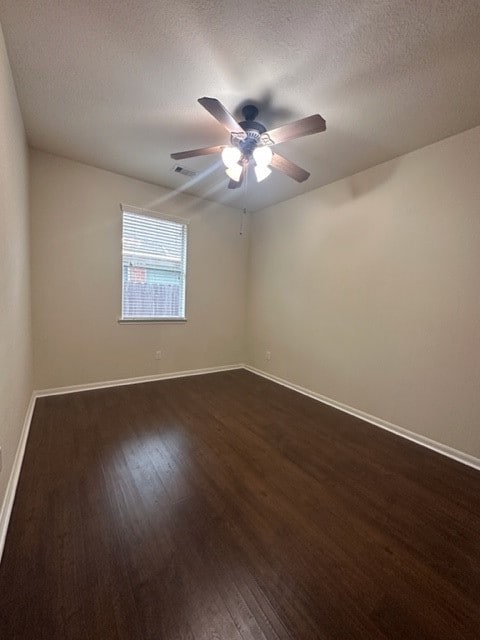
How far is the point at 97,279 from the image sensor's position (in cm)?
344

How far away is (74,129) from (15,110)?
1.81 ft

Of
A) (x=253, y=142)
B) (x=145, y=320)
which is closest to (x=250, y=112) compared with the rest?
(x=253, y=142)

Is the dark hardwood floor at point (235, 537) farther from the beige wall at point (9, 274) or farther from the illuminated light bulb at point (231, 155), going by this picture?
the illuminated light bulb at point (231, 155)

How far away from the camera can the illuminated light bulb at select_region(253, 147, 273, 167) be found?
203 centimetres

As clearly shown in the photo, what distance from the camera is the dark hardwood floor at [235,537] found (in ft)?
3.54

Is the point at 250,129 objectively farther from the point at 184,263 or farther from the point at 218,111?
the point at 184,263

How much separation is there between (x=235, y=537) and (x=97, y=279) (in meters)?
3.15

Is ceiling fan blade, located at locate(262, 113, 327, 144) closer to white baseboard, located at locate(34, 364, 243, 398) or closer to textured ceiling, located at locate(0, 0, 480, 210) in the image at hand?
textured ceiling, located at locate(0, 0, 480, 210)

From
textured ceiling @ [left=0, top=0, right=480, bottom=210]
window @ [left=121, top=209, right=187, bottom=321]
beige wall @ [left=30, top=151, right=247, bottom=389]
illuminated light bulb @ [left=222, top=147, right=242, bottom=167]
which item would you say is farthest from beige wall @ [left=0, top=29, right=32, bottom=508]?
window @ [left=121, top=209, right=187, bottom=321]

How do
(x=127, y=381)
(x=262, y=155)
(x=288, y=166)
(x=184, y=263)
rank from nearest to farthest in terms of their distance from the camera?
(x=262, y=155), (x=288, y=166), (x=127, y=381), (x=184, y=263)

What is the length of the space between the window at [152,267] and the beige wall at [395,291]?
158cm

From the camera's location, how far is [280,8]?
55.5 inches

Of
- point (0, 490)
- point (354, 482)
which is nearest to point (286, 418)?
point (354, 482)

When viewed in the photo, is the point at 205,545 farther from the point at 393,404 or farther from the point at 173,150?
the point at 173,150
